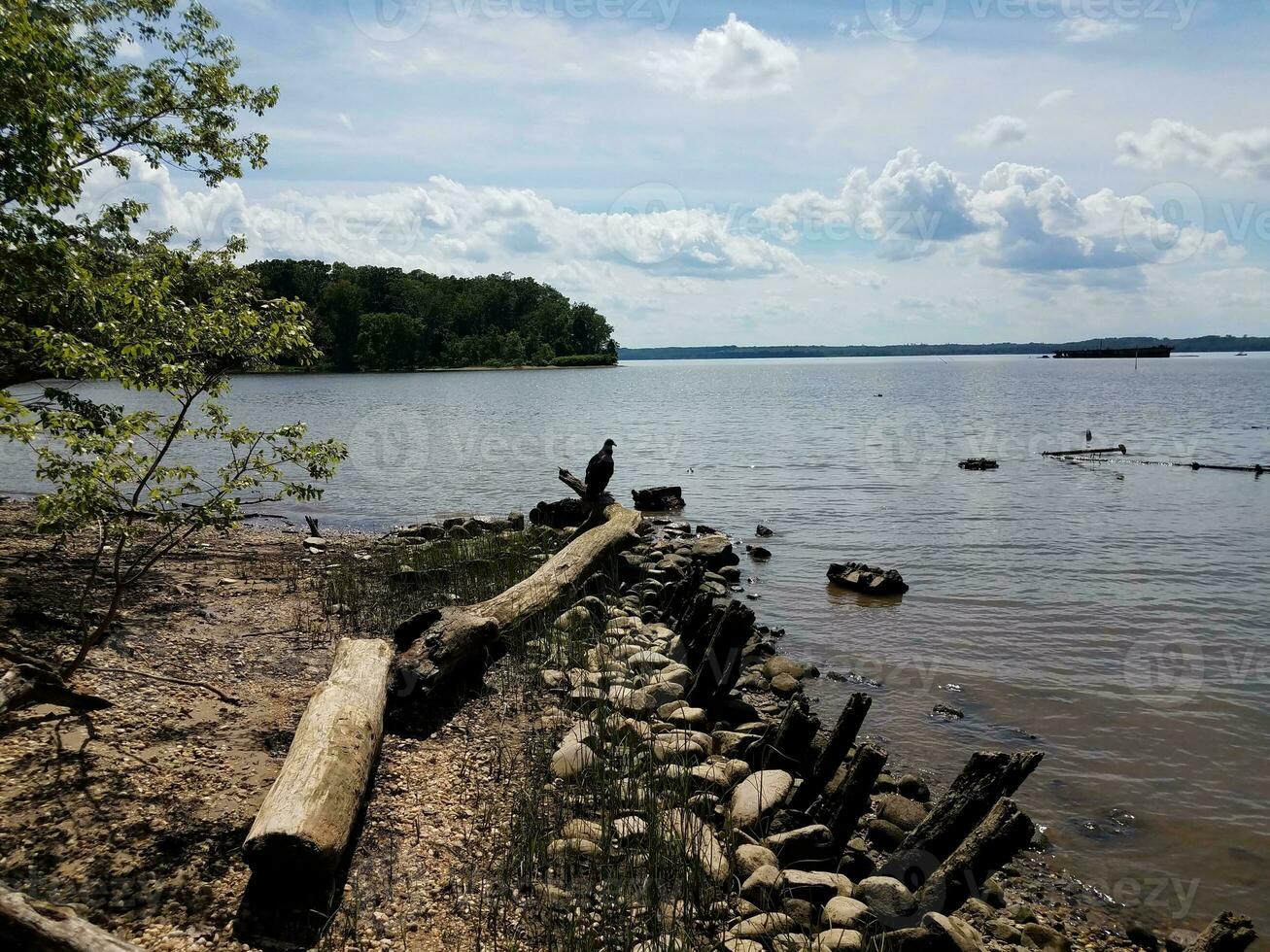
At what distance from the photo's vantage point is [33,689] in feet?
20.0

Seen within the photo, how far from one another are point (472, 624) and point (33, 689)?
4572 mm

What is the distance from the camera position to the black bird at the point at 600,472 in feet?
59.2

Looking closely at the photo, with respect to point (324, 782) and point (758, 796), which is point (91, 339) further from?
point (758, 796)

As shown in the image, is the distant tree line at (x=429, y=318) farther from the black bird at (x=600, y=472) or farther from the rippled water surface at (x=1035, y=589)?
the black bird at (x=600, y=472)

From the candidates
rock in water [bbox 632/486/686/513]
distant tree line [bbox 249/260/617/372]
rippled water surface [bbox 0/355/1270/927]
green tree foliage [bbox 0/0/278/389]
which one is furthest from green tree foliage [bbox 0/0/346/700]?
distant tree line [bbox 249/260/617/372]

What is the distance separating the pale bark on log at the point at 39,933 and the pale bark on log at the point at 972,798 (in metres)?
5.47

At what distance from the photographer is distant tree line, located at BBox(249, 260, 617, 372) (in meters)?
134

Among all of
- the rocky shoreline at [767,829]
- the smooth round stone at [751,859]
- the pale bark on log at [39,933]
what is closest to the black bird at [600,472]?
the rocky shoreline at [767,829]

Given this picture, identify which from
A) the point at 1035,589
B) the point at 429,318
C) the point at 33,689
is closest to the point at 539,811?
the point at 33,689

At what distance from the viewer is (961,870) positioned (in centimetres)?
575

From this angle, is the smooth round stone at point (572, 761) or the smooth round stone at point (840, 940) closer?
the smooth round stone at point (840, 940)

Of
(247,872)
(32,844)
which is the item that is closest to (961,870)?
(247,872)

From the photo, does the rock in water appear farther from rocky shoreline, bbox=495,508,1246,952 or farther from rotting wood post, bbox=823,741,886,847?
rotting wood post, bbox=823,741,886,847

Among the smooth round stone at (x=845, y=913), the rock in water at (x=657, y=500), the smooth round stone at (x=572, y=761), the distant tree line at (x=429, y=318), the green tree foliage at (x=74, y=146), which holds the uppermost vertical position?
the distant tree line at (x=429, y=318)
